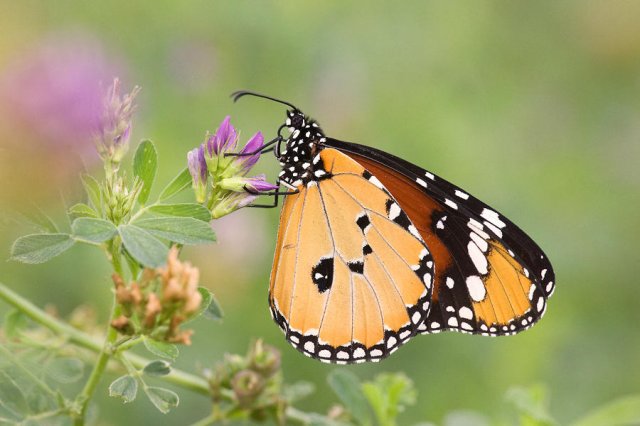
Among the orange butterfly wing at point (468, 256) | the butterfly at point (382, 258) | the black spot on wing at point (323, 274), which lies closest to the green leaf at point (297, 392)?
the butterfly at point (382, 258)

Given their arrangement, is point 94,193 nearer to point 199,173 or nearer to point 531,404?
point 199,173

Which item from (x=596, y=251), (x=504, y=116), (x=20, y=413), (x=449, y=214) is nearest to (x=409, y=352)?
(x=596, y=251)

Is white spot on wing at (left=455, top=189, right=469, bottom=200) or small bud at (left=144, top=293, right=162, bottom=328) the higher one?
white spot on wing at (left=455, top=189, right=469, bottom=200)

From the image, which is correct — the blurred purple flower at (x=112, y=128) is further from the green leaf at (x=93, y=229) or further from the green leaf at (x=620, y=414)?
the green leaf at (x=620, y=414)

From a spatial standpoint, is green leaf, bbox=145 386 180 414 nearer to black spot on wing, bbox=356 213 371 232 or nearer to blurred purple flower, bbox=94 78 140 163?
blurred purple flower, bbox=94 78 140 163

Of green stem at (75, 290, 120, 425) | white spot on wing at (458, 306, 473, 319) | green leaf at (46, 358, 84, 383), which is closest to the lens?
green stem at (75, 290, 120, 425)

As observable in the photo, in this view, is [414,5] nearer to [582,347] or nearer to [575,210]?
[575,210]

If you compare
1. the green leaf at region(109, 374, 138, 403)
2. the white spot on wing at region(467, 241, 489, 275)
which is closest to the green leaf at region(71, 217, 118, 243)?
the green leaf at region(109, 374, 138, 403)

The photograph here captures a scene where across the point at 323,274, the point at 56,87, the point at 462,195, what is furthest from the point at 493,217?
the point at 56,87
